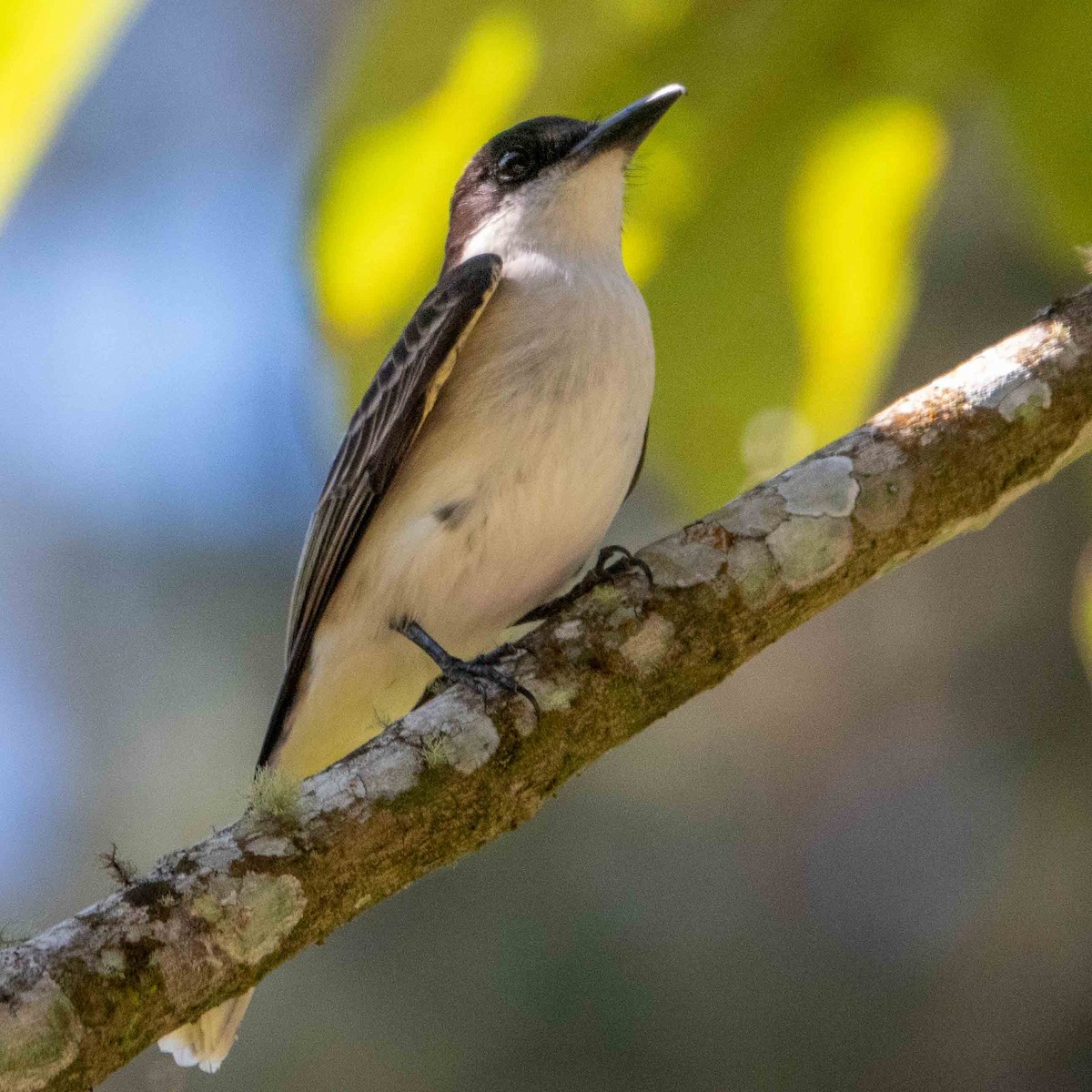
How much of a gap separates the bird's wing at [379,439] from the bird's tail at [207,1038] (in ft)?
2.95

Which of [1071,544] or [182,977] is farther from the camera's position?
[1071,544]

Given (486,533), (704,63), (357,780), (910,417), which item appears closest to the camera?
(704,63)

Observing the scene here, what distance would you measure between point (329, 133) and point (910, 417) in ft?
3.93

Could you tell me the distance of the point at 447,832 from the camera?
6.21 ft

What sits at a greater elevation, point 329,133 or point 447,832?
point 329,133

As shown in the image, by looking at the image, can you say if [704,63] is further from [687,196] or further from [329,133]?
[329,133]

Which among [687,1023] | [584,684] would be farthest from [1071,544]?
[584,684]

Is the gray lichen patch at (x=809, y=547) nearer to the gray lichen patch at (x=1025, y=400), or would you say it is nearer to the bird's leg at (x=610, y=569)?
the bird's leg at (x=610, y=569)

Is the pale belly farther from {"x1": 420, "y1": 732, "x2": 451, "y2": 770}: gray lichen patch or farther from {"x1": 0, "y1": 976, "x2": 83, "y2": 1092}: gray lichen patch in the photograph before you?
{"x1": 0, "y1": 976, "x2": 83, "y2": 1092}: gray lichen patch

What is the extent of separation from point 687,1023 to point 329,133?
175 inches

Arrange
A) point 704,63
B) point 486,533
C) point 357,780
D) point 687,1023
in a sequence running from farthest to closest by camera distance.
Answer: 1. point 687,1023
2. point 486,533
3. point 357,780
4. point 704,63

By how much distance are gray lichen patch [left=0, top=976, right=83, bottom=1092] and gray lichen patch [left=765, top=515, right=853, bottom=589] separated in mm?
1216

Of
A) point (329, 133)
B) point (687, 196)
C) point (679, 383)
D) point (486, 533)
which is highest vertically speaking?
point (486, 533)

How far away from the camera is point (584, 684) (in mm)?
2117
